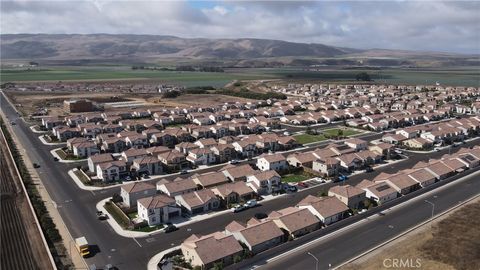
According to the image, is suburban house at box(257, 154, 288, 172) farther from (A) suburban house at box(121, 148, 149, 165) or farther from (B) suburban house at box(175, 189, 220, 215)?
(A) suburban house at box(121, 148, 149, 165)

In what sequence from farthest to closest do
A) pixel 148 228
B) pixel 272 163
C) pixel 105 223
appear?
pixel 272 163, pixel 105 223, pixel 148 228

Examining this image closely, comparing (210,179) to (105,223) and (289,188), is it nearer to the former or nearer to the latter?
(289,188)

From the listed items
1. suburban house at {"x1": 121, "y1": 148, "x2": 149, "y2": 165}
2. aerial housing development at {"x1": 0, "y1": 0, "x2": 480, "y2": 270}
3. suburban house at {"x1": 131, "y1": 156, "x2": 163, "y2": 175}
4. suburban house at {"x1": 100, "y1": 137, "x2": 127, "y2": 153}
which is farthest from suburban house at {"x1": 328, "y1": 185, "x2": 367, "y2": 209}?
suburban house at {"x1": 100, "y1": 137, "x2": 127, "y2": 153}

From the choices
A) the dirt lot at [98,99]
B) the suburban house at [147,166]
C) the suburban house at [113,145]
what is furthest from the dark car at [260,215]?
the dirt lot at [98,99]

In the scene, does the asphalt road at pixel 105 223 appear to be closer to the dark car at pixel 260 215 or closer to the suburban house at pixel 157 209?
the dark car at pixel 260 215

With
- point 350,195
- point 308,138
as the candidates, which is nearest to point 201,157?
point 350,195

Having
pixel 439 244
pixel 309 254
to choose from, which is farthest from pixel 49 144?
pixel 439 244
